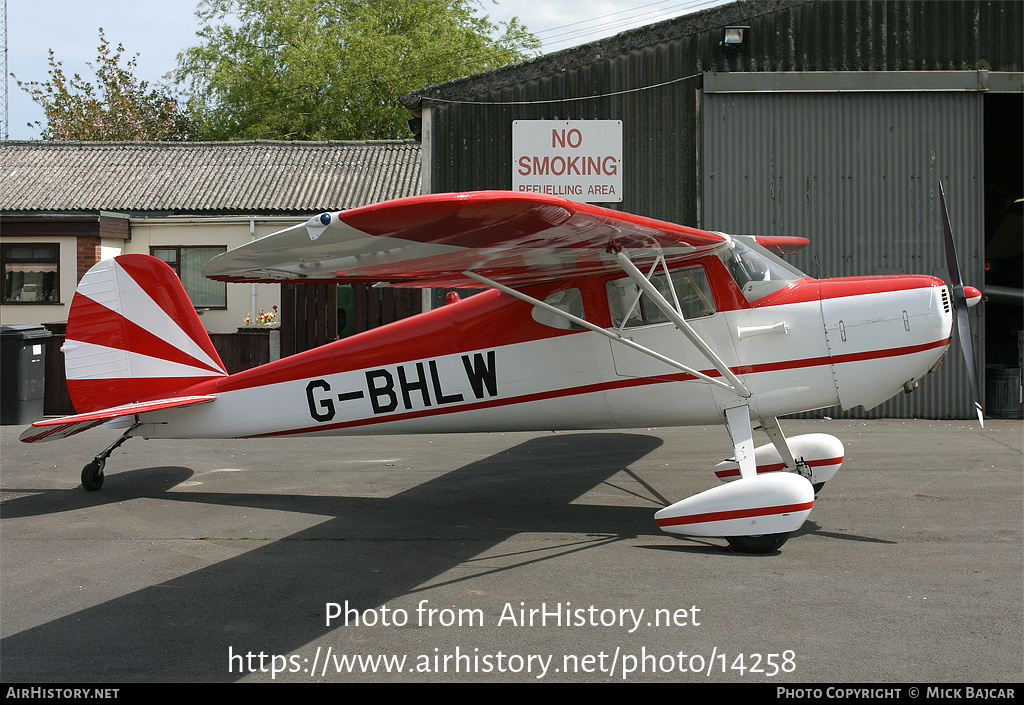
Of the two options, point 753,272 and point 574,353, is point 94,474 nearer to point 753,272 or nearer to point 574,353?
point 574,353

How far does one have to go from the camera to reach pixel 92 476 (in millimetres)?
7535

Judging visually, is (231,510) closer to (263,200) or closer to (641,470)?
(641,470)

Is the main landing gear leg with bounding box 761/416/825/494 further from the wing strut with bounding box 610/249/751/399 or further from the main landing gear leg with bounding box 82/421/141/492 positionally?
the main landing gear leg with bounding box 82/421/141/492

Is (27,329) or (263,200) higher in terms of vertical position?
(263,200)

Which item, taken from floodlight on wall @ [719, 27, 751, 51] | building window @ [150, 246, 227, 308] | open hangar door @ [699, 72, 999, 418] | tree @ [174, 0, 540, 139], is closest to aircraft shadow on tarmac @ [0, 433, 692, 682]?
open hangar door @ [699, 72, 999, 418]

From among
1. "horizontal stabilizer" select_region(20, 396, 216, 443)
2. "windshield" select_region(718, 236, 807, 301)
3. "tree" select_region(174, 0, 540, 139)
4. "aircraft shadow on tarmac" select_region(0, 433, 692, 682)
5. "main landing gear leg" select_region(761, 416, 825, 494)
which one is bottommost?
"aircraft shadow on tarmac" select_region(0, 433, 692, 682)

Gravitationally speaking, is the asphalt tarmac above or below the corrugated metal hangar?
below

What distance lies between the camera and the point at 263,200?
1744 cm

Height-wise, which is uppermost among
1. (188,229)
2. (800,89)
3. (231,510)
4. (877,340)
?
(800,89)

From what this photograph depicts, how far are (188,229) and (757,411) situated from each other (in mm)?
14418

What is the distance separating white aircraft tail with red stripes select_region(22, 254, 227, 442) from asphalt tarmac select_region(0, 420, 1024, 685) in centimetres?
99

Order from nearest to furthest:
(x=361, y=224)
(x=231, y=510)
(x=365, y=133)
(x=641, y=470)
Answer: (x=361, y=224) → (x=231, y=510) → (x=641, y=470) → (x=365, y=133)

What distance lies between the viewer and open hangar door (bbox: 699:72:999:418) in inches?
469

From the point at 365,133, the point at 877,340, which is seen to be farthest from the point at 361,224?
the point at 365,133
